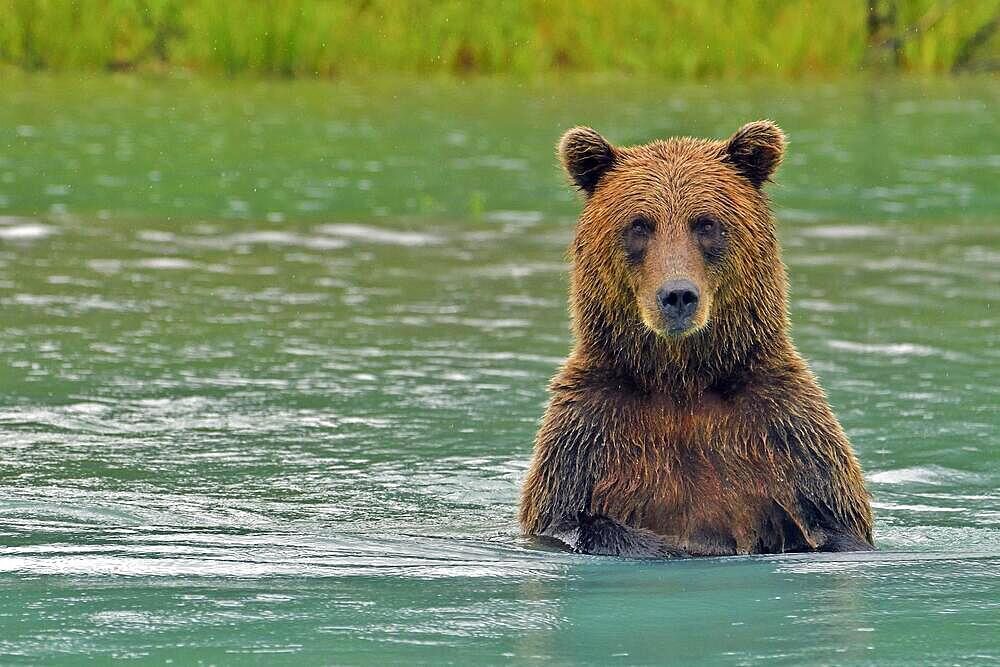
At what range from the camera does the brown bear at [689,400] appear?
20.8 ft

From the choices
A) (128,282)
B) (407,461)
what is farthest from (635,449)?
(128,282)

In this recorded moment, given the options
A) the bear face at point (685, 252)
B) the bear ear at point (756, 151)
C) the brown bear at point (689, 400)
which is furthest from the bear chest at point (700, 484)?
Result: the bear ear at point (756, 151)

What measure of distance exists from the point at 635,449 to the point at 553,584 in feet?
2.60

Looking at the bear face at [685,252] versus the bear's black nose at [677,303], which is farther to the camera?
the bear face at [685,252]

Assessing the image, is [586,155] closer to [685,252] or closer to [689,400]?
[685,252]

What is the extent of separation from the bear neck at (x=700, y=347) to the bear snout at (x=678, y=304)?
0.80 feet

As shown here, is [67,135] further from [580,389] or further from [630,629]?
[630,629]

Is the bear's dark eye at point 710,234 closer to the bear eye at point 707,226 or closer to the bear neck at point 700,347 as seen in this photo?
the bear eye at point 707,226

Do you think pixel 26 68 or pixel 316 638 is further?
pixel 26 68

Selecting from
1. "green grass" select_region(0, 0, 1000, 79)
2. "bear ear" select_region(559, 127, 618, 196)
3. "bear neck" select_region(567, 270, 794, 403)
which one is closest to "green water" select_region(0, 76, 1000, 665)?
"bear neck" select_region(567, 270, 794, 403)

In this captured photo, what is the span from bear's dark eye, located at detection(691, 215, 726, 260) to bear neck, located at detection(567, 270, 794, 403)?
0.15 m

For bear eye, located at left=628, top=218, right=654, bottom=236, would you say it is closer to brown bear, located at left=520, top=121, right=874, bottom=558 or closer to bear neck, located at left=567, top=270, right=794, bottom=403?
brown bear, located at left=520, top=121, right=874, bottom=558

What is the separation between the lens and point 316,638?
5.03 m

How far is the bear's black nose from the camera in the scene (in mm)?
6137
